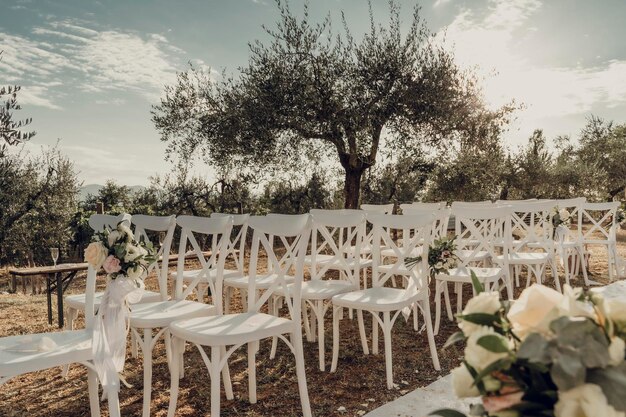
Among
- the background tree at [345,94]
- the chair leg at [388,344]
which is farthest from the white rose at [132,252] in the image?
the background tree at [345,94]

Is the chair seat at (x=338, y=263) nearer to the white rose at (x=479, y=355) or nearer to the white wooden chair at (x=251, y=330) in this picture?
the white wooden chair at (x=251, y=330)

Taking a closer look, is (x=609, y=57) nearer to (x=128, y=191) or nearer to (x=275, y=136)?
(x=275, y=136)

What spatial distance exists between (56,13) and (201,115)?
367 cm

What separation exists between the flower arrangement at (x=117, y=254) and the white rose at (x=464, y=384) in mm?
2539

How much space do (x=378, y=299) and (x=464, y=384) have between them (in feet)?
10.5

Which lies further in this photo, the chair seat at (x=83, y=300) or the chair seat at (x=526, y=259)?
the chair seat at (x=526, y=259)

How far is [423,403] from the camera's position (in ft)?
8.50

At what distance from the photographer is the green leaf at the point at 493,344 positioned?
2.14 ft

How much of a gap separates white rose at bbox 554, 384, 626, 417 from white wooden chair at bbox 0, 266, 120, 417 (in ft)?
8.15

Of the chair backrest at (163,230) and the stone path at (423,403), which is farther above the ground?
the chair backrest at (163,230)

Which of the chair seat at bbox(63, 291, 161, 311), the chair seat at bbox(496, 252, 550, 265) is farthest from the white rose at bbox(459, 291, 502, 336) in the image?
the chair seat at bbox(496, 252, 550, 265)

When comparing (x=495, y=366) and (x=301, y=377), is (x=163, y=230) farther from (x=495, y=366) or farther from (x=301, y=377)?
(x=495, y=366)

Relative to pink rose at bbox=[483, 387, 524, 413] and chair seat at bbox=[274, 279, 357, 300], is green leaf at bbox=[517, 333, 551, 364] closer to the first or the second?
pink rose at bbox=[483, 387, 524, 413]

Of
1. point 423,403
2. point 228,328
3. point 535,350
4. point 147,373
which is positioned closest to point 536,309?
point 535,350
